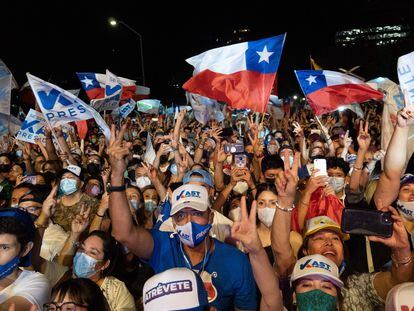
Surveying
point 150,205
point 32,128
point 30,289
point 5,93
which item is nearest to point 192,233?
point 30,289

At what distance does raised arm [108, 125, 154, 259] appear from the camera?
2898mm

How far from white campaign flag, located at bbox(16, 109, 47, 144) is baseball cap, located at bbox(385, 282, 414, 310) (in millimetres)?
8249

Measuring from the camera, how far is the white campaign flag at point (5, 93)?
8624 millimetres

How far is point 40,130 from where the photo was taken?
894cm

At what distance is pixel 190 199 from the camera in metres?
3.01

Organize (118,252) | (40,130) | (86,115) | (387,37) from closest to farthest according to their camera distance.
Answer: (118,252), (86,115), (40,130), (387,37)

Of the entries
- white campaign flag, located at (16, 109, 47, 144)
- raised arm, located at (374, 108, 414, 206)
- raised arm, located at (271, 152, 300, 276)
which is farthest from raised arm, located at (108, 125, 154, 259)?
white campaign flag, located at (16, 109, 47, 144)

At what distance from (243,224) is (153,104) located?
15352 millimetres

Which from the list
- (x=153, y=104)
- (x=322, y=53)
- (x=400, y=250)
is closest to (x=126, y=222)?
(x=400, y=250)

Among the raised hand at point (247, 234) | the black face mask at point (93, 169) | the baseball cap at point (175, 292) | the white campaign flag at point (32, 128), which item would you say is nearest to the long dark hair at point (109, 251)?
the baseball cap at point (175, 292)

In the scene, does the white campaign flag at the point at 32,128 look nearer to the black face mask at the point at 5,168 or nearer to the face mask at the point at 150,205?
the black face mask at the point at 5,168

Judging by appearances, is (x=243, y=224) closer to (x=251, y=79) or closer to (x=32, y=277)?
(x=32, y=277)

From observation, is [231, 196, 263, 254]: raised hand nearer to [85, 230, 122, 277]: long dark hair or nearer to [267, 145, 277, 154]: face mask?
[85, 230, 122, 277]: long dark hair

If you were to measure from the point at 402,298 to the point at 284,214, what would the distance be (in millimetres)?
1213
